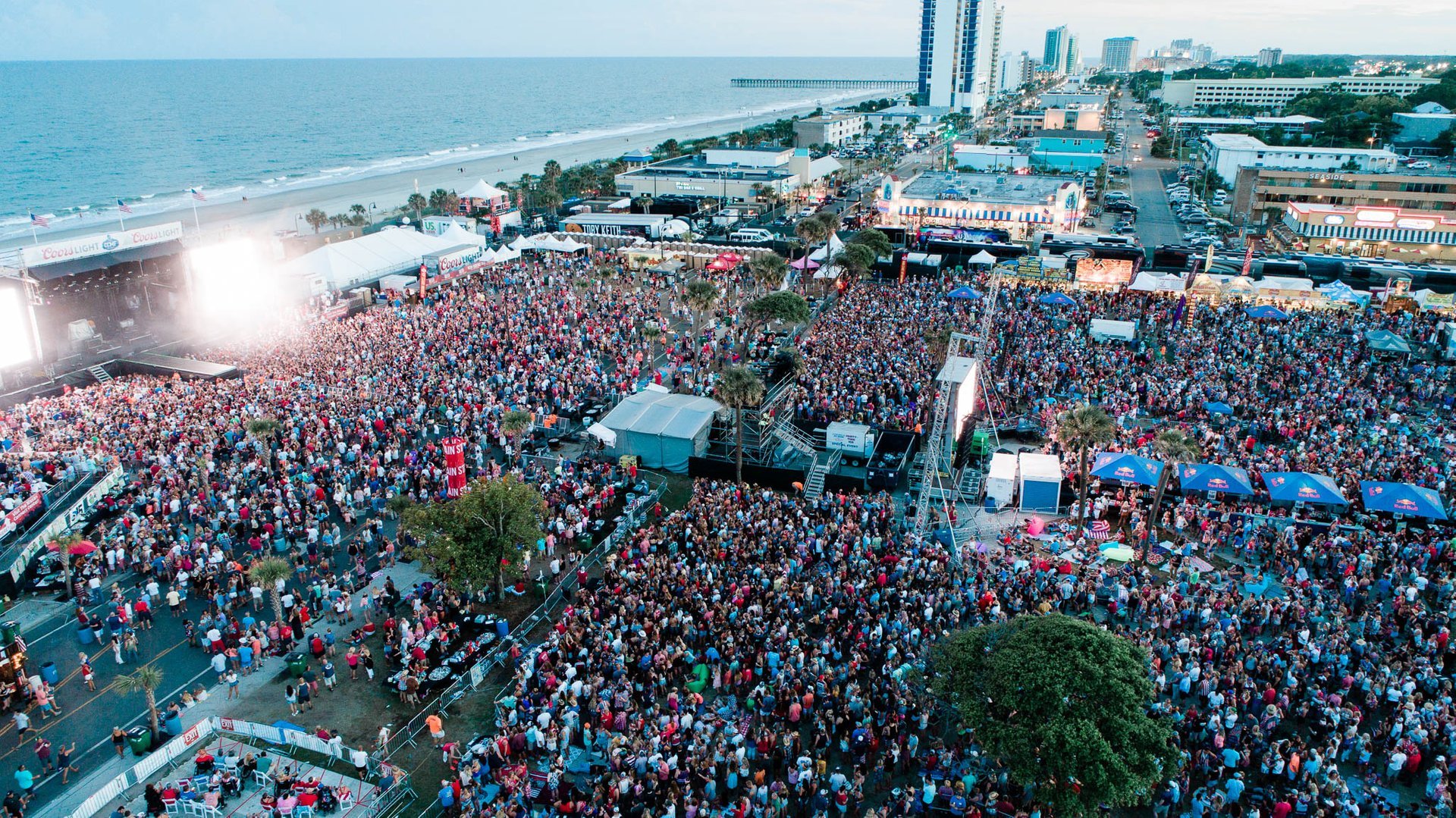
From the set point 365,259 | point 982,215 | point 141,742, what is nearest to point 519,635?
point 141,742

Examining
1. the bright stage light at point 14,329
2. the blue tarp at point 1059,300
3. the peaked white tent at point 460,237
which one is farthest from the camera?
the peaked white tent at point 460,237

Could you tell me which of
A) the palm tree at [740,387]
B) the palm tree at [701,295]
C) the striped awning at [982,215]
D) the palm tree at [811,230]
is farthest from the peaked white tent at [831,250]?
the palm tree at [740,387]

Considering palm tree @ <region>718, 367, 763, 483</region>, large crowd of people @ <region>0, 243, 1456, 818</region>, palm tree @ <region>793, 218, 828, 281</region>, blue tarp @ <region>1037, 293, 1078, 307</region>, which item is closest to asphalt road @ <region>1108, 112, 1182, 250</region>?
blue tarp @ <region>1037, 293, 1078, 307</region>

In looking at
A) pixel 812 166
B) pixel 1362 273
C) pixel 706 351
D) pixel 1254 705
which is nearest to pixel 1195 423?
pixel 1254 705

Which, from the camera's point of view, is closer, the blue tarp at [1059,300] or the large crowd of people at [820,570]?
the large crowd of people at [820,570]

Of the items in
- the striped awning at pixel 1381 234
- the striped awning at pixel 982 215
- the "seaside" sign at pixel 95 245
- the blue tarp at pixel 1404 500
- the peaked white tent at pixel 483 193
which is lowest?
the striped awning at pixel 1381 234

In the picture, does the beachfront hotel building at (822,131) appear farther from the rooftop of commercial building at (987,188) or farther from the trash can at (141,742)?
the trash can at (141,742)
